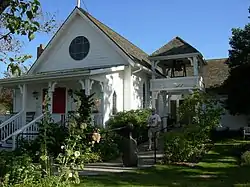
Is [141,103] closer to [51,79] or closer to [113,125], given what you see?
[113,125]

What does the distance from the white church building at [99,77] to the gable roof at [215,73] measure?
522cm

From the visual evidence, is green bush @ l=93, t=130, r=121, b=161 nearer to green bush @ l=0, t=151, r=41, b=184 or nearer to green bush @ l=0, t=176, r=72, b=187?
green bush @ l=0, t=151, r=41, b=184

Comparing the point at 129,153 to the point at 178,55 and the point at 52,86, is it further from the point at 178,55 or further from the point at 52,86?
the point at 178,55

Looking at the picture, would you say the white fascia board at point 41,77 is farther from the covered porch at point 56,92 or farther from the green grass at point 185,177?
the green grass at point 185,177

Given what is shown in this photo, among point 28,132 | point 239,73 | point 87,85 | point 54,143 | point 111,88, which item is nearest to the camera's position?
point 54,143

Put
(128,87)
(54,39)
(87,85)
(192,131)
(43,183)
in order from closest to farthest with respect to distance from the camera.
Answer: (43,183), (192,131), (87,85), (128,87), (54,39)

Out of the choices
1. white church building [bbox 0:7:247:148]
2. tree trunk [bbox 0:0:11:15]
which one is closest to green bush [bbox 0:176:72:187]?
tree trunk [bbox 0:0:11:15]

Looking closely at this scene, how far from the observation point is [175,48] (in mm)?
22703

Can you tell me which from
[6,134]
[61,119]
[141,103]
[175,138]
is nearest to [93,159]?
[175,138]

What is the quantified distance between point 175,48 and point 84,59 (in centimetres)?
620

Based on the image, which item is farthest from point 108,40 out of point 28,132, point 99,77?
point 28,132

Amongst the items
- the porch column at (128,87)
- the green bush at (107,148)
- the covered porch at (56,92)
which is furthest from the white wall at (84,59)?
the green bush at (107,148)

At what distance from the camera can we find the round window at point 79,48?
71.1 feet

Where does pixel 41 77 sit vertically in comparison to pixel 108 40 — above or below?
below
